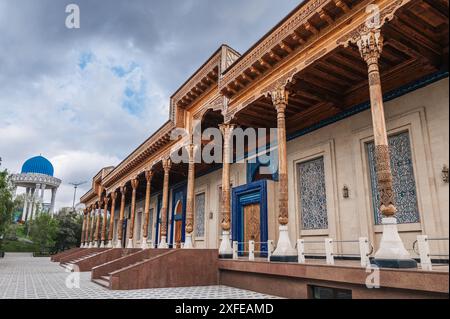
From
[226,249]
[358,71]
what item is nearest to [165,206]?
[226,249]

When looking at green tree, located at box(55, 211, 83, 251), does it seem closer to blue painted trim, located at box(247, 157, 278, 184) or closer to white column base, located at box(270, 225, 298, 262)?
blue painted trim, located at box(247, 157, 278, 184)

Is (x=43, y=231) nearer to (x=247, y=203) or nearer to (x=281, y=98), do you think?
(x=247, y=203)

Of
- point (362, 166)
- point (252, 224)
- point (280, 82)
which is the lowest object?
point (252, 224)

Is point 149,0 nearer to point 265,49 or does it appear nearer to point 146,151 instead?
point 265,49

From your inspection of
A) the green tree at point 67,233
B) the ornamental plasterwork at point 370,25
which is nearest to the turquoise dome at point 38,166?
the green tree at point 67,233

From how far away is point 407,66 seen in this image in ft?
26.2

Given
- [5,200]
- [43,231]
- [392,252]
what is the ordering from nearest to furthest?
[392,252]
[5,200]
[43,231]

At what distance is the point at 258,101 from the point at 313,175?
9.79 feet

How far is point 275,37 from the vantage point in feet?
27.3

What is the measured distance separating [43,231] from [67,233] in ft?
11.8

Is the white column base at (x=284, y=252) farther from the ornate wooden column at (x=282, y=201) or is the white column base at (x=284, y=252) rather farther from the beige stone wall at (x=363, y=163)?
the beige stone wall at (x=363, y=163)

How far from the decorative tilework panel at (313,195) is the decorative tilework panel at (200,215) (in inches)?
272
